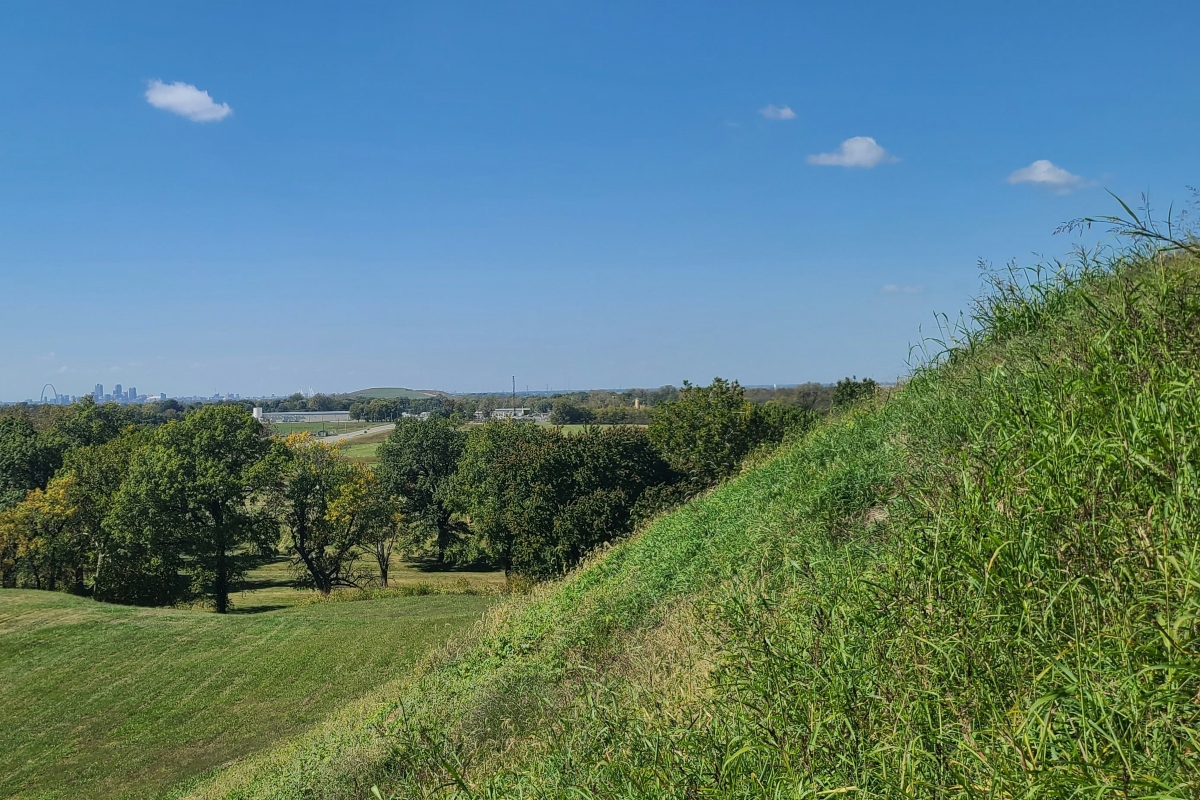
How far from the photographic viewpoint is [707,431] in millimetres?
41156

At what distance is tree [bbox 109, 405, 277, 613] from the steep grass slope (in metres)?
34.3

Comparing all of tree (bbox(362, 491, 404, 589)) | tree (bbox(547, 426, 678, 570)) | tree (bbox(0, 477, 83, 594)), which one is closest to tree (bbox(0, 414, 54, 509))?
tree (bbox(0, 477, 83, 594))

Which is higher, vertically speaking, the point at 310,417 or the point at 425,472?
the point at 310,417

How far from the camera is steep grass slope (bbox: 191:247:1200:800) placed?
233cm

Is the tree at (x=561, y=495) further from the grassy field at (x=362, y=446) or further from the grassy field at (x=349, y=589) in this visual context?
the grassy field at (x=362, y=446)

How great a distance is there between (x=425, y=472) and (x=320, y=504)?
12.2 meters

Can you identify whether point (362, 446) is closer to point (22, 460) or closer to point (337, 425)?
point (22, 460)

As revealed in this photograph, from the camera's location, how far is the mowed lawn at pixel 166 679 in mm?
14500

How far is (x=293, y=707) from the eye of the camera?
16.9m

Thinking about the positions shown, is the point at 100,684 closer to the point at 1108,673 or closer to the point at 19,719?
the point at 19,719

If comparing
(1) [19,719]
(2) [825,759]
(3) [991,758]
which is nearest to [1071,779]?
(3) [991,758]

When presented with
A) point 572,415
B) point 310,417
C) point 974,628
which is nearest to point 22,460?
point 974,628

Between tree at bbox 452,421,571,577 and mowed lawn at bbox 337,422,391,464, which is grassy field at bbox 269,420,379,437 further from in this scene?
tree at bbox 452,421,571,577

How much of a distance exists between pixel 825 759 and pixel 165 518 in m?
38.5
